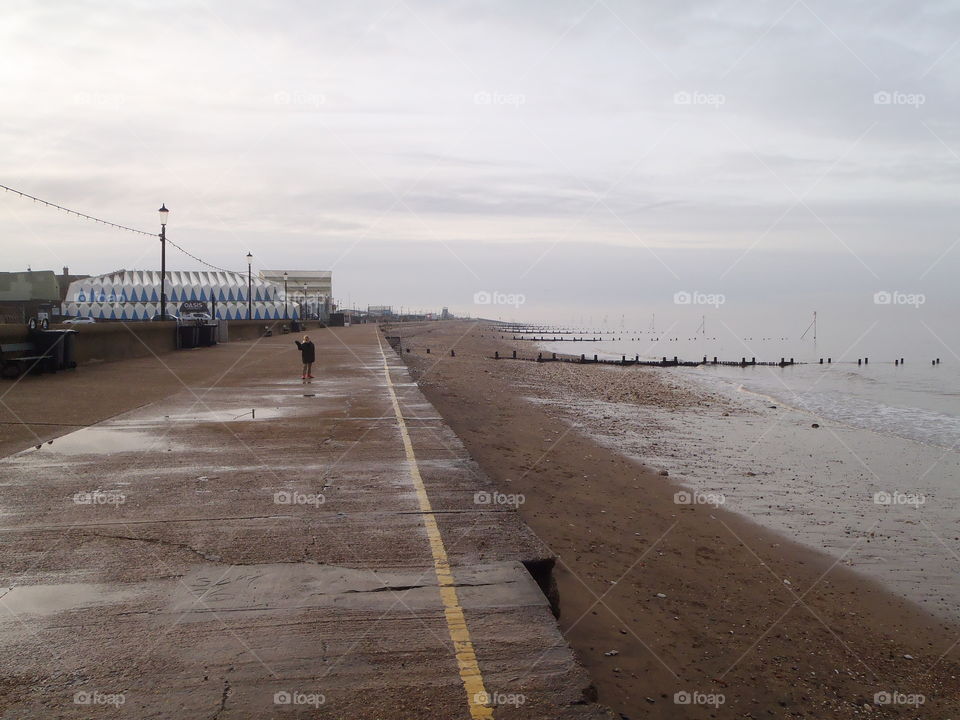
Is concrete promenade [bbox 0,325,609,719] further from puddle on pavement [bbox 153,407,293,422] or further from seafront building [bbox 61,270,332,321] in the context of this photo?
seafront building [bbox 61,270,332,321]

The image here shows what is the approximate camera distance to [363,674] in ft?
12.2

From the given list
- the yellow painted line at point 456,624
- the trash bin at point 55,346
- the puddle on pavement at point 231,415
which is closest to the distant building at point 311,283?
the trash bin at point 55,346

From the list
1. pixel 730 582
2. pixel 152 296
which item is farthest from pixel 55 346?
pixel 152 296

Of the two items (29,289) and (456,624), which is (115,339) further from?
(29,289)

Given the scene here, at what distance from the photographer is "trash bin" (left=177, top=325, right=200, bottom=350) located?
3148cm

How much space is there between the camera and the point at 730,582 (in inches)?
311

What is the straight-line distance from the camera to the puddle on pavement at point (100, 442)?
30.2ft

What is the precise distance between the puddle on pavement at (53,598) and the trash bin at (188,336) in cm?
2840

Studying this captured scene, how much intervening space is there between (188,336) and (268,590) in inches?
1182

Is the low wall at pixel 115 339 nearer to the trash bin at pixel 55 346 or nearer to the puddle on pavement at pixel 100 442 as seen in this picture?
the trash bin at pixel 55 346

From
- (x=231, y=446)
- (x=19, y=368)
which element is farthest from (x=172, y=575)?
(x=19, y=368)

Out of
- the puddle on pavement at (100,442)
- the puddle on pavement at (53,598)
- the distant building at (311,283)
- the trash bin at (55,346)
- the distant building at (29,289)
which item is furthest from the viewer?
the distant building at (311,283)

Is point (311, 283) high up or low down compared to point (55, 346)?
up

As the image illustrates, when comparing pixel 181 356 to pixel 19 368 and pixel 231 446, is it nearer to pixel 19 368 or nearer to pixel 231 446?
pixel 19 368
